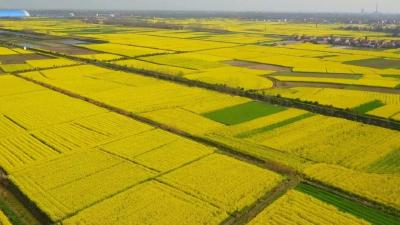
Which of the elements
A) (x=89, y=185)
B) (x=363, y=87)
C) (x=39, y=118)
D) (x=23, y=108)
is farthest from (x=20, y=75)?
(x=363, y=87)

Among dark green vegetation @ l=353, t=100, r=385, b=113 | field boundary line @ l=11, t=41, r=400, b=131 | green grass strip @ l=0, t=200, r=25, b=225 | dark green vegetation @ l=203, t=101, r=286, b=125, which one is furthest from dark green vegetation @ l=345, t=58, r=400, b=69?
green grass strip @ l=0, t=200, r=25, b=225

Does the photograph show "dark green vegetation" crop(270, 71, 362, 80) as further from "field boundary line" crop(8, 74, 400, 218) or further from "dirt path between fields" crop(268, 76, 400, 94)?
"field boundary line" crop(8, 74, 400, 218)

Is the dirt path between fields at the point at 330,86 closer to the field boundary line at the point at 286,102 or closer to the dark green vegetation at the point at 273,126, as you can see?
the field boundary line at the point at 286,102

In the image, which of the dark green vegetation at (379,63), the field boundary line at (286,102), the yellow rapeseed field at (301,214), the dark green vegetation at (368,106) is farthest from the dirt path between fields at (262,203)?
the dark green vegetation at (379,63)

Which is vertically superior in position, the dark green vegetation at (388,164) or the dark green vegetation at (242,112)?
the dark green vegetation at (242,112)

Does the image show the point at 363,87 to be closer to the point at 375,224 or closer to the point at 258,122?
the point at 258,122

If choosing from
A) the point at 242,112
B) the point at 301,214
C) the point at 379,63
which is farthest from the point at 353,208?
the point at 379,63
